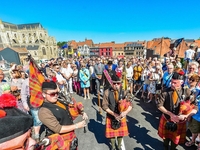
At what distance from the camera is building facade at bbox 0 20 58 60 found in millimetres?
60547

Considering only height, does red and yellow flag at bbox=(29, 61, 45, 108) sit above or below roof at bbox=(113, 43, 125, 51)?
below

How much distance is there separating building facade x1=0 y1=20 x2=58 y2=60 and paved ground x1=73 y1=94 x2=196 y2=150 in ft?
210

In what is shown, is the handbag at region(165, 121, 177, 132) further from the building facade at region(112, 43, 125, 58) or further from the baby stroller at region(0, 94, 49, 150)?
the building facade at region(112, 43, 125, 58)

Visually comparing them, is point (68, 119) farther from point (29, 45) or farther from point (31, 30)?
point (31, 30)

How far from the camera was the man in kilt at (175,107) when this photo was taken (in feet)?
6.59

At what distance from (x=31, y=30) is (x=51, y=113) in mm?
81641

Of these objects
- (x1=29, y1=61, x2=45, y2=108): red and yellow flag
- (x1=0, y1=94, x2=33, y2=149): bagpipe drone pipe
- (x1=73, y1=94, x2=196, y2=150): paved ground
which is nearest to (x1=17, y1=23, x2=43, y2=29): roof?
(x1=73, y1=94, x2=196, y2=150): paved ground

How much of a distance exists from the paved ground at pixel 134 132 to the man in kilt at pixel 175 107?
0.88 meters

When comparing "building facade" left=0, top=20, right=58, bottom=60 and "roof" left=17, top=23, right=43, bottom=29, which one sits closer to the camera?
"building facade" left=0, top=20, right=58, bottom=60

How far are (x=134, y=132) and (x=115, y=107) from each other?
1.61 m

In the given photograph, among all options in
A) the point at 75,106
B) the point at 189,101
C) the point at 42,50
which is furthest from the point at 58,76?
the point at 42,50

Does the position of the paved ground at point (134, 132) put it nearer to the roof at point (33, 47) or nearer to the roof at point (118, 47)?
the roof at point (118, 47)

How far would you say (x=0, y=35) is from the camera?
59812 millimetres

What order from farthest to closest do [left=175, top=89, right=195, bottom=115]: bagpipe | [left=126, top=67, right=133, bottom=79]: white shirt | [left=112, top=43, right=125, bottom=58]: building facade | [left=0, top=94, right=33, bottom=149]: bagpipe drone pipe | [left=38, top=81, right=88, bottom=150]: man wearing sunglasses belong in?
1. [left=112, top=43, right=125, bottom=58]: building facade
2. [left=126, top=67, right=133, bottom=79]: white shirt
3. [left=175, top=89, right=195, bottom=115]: bagpipe
4. [left=38, top=81, right=88, bottom=150]: man wearing sunglasses
5. [left=0, top=94, right=33, bottom=149]: bagpipe drone pipe
